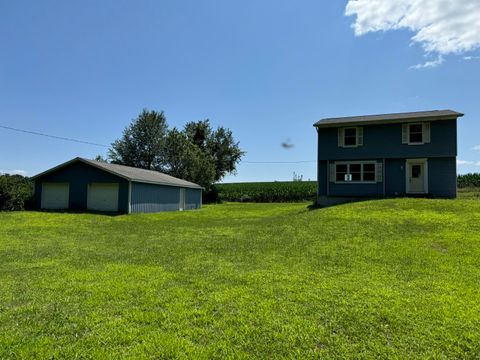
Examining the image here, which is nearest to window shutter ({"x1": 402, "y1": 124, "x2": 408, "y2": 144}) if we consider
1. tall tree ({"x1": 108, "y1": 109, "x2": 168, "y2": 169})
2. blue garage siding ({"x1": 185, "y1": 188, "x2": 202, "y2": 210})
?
blue garage siding ({"x1": 185, "y1": 188, "x2": 202, "y2": 210})

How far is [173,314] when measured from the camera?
14.5 feet

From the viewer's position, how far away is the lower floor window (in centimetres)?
2116

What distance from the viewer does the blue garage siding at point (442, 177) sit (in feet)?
64.4

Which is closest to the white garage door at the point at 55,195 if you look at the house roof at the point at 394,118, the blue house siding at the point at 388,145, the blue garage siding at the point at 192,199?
the blue garage siding at the point at 192,199

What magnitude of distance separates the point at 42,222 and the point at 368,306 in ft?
49.4

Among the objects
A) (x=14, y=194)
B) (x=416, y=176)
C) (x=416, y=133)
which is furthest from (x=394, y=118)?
(x=14, y=194)

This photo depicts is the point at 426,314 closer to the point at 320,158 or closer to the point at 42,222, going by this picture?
the point at 42,222

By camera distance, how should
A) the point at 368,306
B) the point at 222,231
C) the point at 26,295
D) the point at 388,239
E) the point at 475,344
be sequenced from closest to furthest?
A: the point at 475,344, the point at 368,306, the point at 26,295, the point at 388,239, the point at 222,231

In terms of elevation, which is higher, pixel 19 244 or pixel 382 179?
pixel 382 179

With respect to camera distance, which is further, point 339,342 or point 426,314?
point 426,314

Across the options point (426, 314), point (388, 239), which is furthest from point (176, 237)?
point (426, 314)

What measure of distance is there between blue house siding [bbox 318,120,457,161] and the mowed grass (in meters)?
10.3

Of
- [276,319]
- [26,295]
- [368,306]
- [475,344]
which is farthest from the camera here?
[26,295]

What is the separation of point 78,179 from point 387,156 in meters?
19.1
